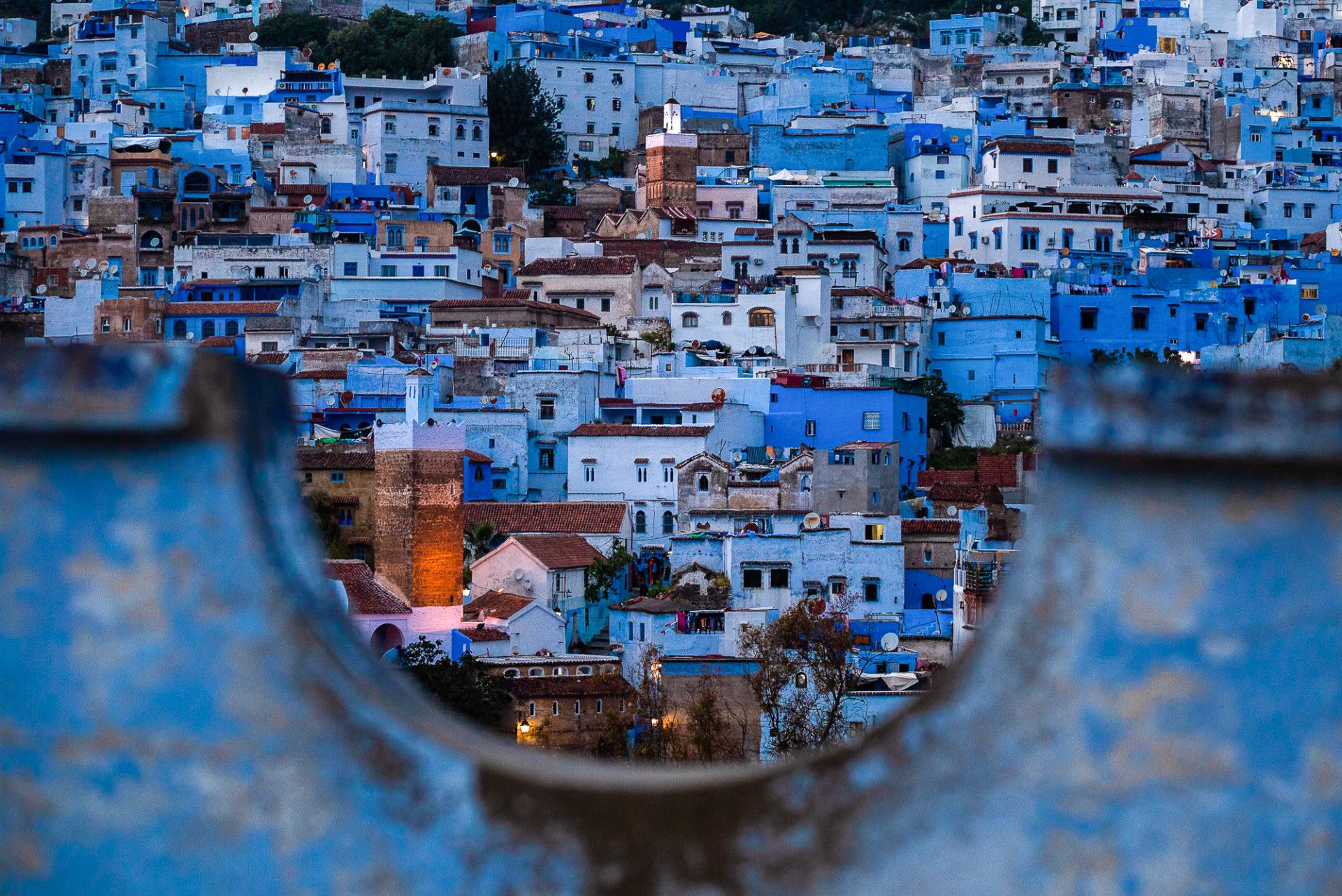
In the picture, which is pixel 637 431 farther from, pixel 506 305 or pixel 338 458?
pixel 506 305

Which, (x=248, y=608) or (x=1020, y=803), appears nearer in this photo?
(x=1020, y=803)

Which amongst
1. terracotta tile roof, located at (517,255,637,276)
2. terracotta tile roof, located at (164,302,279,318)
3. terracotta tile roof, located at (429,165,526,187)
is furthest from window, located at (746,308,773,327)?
terracotta tile roof, located at (429,165,526,187)

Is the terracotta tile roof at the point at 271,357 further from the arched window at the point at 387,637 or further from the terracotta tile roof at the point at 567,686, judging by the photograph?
the terracotta tile roof at the point at 567,686

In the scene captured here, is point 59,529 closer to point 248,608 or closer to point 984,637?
point 248,608

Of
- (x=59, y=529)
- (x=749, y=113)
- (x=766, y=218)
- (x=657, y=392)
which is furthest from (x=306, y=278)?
(x=59, y=529)

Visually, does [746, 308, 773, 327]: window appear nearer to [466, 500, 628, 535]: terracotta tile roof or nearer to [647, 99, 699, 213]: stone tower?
[466, 500, 628, 535]: terracotta tile roof

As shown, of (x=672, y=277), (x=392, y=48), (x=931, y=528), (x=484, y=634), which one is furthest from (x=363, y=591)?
(x=392, y=48)
